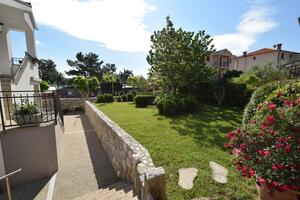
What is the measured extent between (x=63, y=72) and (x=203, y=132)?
4969cm

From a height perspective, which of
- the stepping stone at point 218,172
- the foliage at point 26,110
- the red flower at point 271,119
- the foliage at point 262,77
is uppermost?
the foliage at point 262,77

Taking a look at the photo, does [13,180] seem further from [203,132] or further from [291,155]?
[291,155]

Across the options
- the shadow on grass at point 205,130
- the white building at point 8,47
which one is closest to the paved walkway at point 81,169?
the shadow on grass at point 205,130

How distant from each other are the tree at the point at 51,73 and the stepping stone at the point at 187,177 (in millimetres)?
49508

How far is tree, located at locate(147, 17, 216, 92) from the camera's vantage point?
12.8m

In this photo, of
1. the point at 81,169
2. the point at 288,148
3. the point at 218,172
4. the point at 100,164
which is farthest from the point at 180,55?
the point at 288,148

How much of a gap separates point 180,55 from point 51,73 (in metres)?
43.1

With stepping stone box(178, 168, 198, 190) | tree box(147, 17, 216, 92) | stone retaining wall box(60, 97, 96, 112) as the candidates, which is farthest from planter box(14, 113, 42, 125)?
stone retaining wall box(60, 97, 96, 112)

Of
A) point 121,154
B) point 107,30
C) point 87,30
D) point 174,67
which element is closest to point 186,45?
point 174,67

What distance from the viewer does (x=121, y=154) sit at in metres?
4.83

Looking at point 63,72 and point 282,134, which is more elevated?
point 63,72

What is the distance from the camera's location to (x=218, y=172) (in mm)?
3645

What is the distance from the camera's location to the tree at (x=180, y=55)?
12.8 m

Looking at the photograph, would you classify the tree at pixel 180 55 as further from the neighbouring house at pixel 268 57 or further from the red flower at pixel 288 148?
the neighbouring house at pixel 268 57
